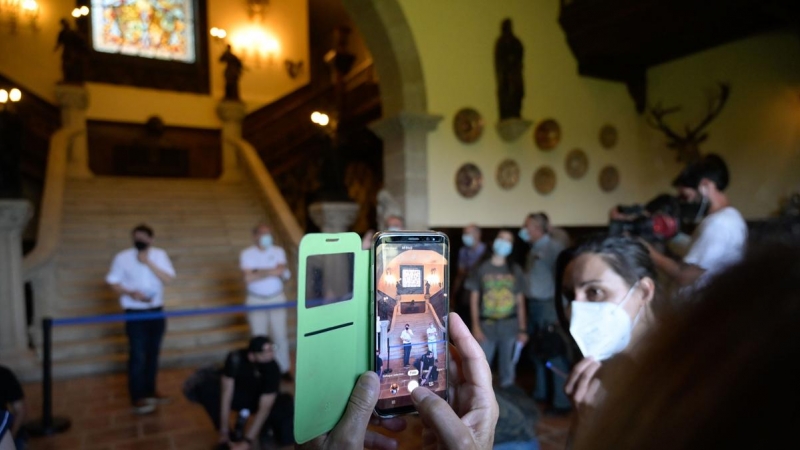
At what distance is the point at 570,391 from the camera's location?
1.29 meters

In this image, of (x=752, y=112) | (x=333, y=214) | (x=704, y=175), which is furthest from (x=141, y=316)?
(x=752, y=112)

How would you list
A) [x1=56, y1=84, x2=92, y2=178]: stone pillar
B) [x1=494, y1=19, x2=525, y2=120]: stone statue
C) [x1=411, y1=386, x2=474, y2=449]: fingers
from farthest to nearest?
[x1=56, y1=84, x2=92, y2=178]: stone pillar
[x1=494, y1=19, x2=525, y2=120]: stone statue
[x1=411, y1=386, x2=474, y2=449]: fingers

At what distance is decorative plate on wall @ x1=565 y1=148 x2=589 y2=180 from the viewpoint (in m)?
7.68

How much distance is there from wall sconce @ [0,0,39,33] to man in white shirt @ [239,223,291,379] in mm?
8355

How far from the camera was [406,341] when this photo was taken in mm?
1007

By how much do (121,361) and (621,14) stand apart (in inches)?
296

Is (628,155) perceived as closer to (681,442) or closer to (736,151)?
(736,151)

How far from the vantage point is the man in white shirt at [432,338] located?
3.38 feet

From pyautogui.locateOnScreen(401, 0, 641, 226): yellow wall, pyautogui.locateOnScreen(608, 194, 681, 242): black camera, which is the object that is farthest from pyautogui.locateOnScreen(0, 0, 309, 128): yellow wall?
pyautogui.locateOnScreen(608, 194, 681, 242): black camera

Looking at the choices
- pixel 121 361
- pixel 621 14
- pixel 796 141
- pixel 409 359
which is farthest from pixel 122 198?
pixel 796 141

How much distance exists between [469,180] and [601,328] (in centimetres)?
545

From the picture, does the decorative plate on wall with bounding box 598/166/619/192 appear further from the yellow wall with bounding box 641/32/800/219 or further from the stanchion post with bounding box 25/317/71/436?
the stanchion post with bounding box 25/317/71/436

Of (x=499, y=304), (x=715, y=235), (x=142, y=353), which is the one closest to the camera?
(x=715, y=235)

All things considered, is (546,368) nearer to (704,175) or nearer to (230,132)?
(704,175)
